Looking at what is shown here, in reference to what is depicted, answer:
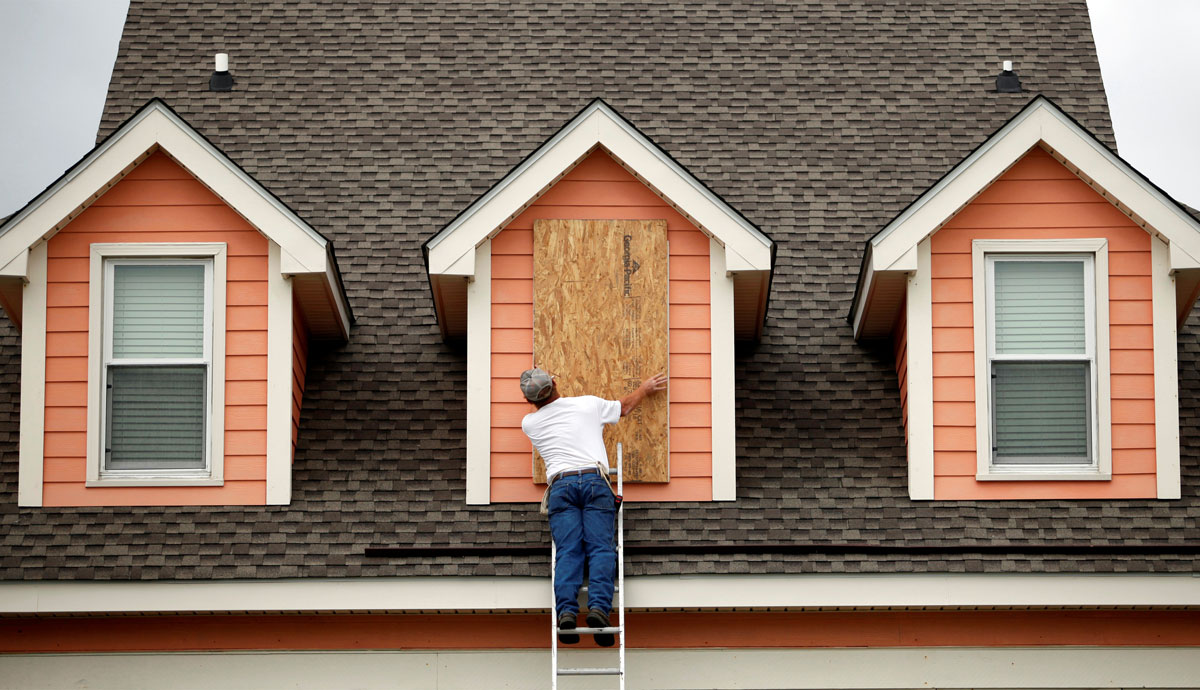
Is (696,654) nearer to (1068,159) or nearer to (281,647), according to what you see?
(281,647)

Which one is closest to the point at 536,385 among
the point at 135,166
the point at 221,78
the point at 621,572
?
the point at 621,572

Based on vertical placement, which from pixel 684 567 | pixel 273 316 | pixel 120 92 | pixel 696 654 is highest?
pixel 120 92

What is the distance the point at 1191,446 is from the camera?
887 centimetres

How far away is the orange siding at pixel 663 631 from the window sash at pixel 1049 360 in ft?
3.02

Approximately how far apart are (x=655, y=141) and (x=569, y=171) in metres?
2.52

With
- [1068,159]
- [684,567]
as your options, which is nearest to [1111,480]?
[1068,159]

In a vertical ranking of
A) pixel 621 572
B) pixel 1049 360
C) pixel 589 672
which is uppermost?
pixel 1049 360

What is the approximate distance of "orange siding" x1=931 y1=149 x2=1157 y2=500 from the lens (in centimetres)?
859

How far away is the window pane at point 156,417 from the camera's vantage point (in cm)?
872

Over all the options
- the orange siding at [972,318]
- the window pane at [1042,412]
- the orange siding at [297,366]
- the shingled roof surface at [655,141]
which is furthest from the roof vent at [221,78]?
the window pane at [1042,412]

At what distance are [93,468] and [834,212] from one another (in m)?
5.54

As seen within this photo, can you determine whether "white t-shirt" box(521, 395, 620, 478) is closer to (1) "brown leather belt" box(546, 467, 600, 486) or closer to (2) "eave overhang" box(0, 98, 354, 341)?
(1) "brown leather belt" box(546, 467, 600, 486)

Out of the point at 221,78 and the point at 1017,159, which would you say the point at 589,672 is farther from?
the point at 221,78

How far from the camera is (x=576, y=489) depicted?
26.4 ft
